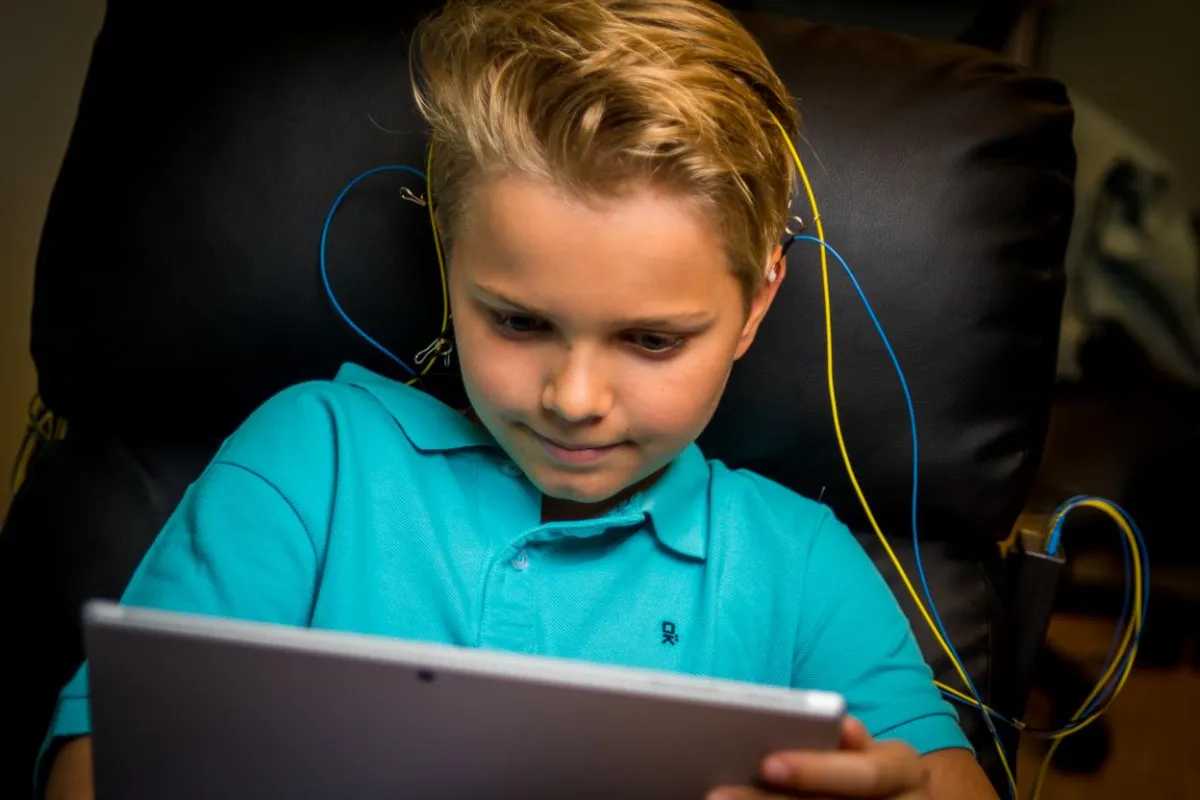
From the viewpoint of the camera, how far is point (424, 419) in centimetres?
93

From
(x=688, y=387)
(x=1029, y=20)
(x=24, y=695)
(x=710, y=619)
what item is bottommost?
(x=24, y=695)

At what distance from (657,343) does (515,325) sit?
106 millimetres

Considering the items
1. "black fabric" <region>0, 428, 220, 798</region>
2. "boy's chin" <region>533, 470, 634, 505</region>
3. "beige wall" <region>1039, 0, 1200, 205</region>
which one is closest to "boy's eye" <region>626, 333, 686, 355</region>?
"boy's chin" <region>533, 470, 634, 505</region>

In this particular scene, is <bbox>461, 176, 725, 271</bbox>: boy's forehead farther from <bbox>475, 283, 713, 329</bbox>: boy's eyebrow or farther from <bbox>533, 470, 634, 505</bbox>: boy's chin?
<bbox>533, 470, 634, 505</bbox>: boy's chin

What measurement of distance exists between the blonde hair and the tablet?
34 cm

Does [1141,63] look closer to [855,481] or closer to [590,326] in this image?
[855,481]

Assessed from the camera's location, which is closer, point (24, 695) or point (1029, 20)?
point (24, 695)

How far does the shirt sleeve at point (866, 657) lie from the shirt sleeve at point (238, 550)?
1.42 feet

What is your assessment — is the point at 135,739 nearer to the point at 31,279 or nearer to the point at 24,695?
the point at 24,695

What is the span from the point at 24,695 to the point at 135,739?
52 centimetres

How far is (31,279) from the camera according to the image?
1.54 meters

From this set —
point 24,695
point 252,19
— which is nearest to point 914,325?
point 252,19

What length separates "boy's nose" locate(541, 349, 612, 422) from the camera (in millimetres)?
736

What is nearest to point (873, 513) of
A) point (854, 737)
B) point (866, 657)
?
point (866, 657)
